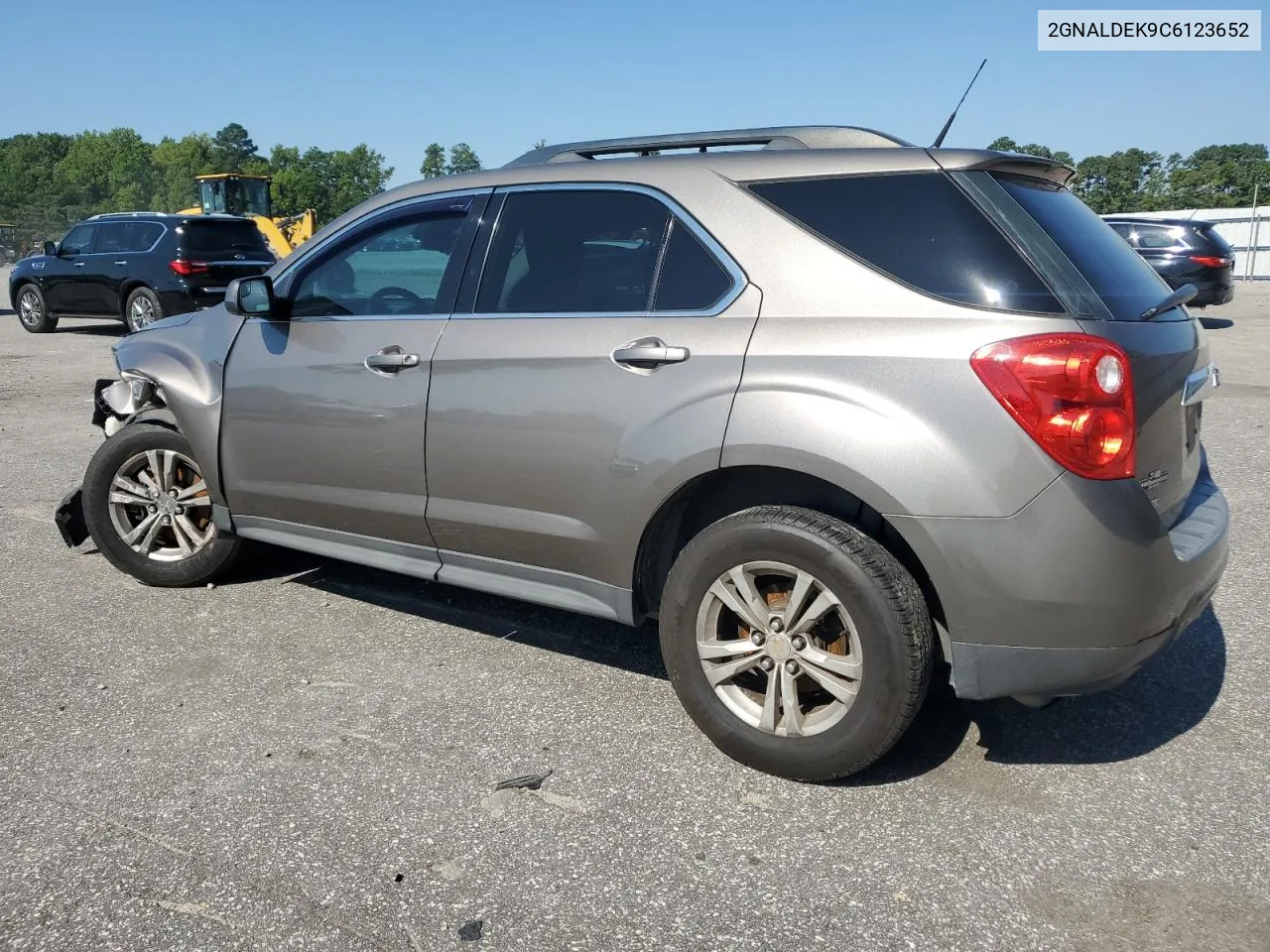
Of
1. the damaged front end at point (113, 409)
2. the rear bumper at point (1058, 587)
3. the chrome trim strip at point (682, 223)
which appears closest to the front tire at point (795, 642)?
the rear bumper at point (1058, 587)

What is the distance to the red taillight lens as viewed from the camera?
573 inches

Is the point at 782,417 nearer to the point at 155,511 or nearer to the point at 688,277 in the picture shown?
the point at 688,277

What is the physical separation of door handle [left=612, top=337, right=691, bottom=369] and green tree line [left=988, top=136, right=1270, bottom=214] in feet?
252

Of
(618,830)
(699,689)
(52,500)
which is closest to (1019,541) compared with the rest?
(699,689)

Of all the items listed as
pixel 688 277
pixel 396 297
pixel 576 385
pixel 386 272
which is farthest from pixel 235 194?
pixel 688 277

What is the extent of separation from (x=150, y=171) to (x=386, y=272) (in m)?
151

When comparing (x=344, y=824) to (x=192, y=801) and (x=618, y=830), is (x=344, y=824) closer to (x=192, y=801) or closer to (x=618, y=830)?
(x=192, y=801)

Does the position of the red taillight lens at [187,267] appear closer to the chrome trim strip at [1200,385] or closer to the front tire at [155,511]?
the front tire at [155,511]

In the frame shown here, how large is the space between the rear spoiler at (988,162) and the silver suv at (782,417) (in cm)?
1

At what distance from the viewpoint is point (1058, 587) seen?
2.64 metres

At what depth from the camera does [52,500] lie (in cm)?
627

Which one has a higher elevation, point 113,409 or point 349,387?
point 349,387

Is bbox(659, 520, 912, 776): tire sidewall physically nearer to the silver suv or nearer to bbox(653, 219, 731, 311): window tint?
the silver suv

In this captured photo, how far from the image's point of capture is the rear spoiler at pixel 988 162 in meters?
2.90
